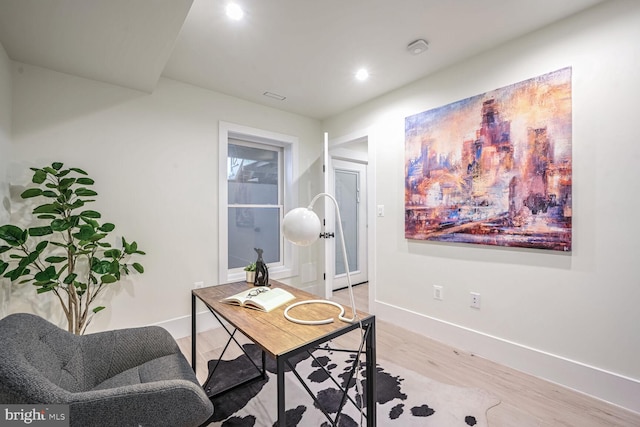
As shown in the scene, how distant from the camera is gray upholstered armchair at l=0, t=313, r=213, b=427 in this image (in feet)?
3.02

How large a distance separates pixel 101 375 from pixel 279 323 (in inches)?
35.1

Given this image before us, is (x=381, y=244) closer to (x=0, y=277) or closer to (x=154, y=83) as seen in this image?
(x=154, y=83)

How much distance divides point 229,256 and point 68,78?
209cm

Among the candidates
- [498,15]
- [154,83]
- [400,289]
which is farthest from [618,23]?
[154,83]

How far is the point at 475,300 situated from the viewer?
238cm

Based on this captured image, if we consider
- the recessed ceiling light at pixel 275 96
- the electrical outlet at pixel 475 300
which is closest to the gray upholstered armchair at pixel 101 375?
the electrical outlet at pixel 475 300

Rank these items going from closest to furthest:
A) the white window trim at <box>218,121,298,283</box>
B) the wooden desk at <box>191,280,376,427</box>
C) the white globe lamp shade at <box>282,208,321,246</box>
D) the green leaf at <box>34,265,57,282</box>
→ the wooden desk at <box>191,280,376,427</box>, the white globe lamp shade at <box>282,208,321,246</box>, the green leaf at <box>34,265,57,282</box>, the white window trim at <box>218,121,298,283</box>

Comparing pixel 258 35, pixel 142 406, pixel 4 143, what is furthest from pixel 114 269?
pixel 258 35

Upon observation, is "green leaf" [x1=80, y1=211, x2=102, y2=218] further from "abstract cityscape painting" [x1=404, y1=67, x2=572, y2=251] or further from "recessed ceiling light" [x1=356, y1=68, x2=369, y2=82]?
"abstract cityscape painting" [x1=404, y1=67, x2=572, y2=251]

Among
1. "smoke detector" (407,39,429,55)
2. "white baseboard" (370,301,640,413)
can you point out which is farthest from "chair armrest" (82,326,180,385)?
"smoke detector" (407,39,429,55)

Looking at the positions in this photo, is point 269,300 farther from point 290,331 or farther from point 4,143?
point 4,143

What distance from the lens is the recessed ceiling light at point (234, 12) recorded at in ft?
5.80

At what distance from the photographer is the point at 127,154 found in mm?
2492

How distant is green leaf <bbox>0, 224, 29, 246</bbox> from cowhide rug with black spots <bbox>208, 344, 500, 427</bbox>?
1524 millimetres
